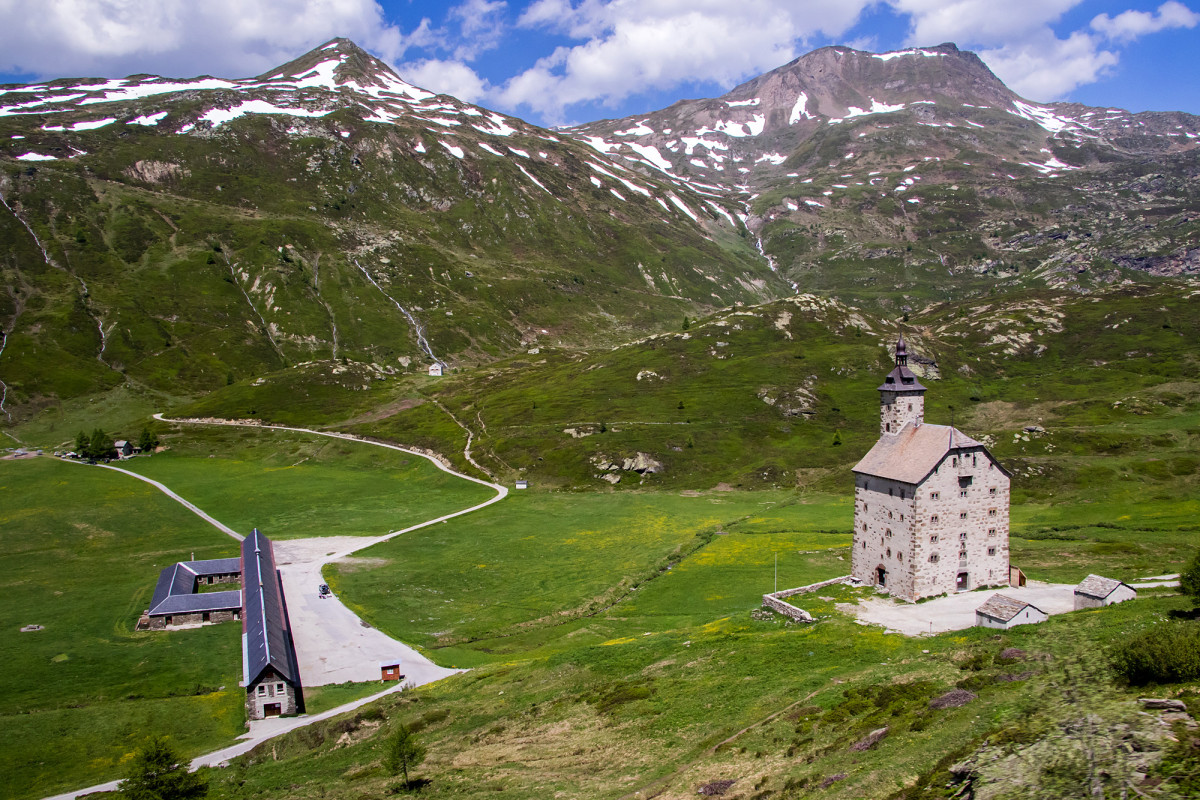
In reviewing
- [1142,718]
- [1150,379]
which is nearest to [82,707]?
[1142,718]

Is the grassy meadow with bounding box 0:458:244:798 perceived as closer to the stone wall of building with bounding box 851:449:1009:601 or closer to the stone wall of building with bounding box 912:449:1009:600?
the stone wall of building with bounding box 851:449:1009:601

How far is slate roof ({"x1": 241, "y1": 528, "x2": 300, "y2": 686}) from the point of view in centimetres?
5856

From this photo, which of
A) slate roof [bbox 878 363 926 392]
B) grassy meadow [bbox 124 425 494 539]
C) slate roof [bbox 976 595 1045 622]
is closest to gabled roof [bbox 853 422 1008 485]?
slate roof [bbox 878 363 926 392]

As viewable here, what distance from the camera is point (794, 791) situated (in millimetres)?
29172

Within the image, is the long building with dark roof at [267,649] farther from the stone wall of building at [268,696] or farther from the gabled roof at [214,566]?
the gabled roof at [214,566]

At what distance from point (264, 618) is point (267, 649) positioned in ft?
33.3

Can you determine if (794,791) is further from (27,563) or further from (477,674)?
(27,563)

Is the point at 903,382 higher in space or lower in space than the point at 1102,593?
higher

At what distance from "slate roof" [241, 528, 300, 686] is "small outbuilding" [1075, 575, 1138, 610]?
59.6 metres

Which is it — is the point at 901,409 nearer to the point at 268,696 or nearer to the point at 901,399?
the point at 901,399

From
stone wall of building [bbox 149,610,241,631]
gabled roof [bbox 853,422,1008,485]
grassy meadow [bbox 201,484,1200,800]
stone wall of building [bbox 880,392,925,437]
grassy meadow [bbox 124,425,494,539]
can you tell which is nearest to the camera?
grassy meadow [bbox 201,484,1200,800]

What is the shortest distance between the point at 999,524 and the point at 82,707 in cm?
7815

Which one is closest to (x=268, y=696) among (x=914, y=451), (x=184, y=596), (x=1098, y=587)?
(x=184, y=596)

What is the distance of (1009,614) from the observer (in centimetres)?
4978
